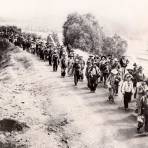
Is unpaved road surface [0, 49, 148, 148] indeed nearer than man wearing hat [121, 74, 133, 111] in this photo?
Yes

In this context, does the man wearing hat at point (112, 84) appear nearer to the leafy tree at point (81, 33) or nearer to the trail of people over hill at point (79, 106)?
the trail of people over hill at point (79, 106)

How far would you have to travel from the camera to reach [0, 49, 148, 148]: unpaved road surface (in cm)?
1438

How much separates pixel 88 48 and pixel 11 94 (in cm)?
3990

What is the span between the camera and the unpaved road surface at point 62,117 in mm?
14375

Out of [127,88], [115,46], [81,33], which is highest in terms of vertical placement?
[81,33]

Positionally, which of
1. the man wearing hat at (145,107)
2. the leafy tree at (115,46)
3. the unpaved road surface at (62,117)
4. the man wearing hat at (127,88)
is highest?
the leafy tree at (115,46)

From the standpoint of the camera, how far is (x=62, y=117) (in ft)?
56.0

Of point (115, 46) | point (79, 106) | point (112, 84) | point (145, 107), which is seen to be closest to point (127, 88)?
point (112, 84)

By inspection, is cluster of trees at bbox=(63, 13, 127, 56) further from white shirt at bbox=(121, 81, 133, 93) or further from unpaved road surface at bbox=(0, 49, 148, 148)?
white shirt at bbox=(121, 81, 133, 93)

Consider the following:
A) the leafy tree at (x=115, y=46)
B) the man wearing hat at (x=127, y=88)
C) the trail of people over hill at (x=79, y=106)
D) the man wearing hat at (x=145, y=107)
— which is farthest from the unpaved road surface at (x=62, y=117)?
the leafy tree at (x=115, y=46)

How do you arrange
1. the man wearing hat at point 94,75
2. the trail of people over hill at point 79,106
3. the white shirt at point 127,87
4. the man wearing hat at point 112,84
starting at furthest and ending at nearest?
1. the man wearing hat at point 94,75
2. the man wearing hat at point 112,84
3. the white shirt at point 127,87
4. the trail of people over hill at point 79,106

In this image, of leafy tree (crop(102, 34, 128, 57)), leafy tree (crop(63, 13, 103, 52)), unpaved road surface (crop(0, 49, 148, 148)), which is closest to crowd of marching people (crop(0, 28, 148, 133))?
unpaved road surface (crop(0, 49, 148, 148))

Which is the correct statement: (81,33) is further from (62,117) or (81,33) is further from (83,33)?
(62,117)

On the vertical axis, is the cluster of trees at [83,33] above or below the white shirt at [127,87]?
above
